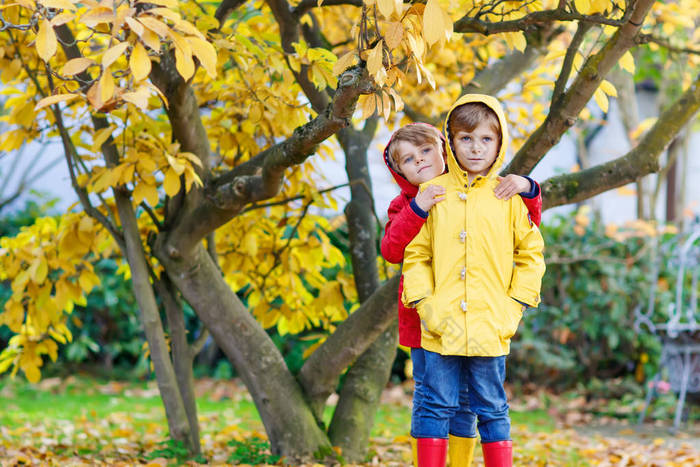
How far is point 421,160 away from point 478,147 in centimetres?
25

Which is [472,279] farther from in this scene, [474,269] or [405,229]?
[405,229]

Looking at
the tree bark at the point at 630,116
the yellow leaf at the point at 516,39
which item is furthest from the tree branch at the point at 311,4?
the tree bark at the point at 630,116

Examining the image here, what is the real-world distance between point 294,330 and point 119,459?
1.03m

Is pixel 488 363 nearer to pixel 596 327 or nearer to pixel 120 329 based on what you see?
pixel 596 327

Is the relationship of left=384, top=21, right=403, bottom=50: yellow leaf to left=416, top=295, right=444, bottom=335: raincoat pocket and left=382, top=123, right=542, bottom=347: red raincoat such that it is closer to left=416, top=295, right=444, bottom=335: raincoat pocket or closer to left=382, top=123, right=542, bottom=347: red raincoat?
left=382, top=123, right=542, bottom=347: red raincoat

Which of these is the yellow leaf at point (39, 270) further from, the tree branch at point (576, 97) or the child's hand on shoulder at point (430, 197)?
the tree branch at point (576, 97)

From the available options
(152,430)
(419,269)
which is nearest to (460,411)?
(419,269)

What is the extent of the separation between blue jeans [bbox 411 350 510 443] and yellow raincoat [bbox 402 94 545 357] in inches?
2.9

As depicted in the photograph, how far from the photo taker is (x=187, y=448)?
307 centimetres

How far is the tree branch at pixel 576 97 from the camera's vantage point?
7.72 feet

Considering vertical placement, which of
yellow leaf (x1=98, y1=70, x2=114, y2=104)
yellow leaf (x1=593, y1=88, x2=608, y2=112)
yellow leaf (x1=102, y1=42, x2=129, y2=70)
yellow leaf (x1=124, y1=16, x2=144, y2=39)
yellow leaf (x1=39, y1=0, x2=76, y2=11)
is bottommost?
yellow leaf (x1=98, y1=70, x2=114, y2=104)

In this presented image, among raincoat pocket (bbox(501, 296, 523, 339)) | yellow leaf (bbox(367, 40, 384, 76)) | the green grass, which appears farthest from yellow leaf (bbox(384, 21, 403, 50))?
the green grass

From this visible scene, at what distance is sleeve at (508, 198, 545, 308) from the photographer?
6.81ft

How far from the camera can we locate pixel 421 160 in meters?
2.29
